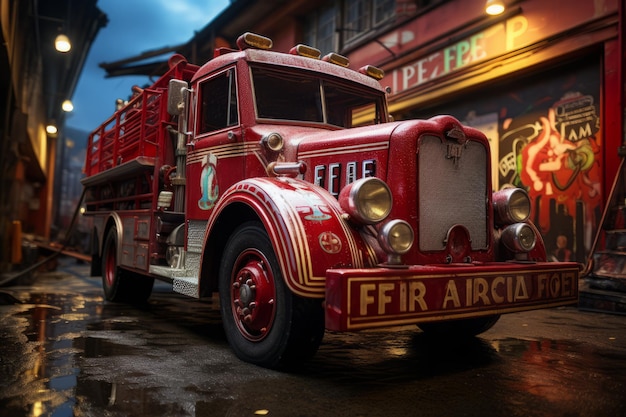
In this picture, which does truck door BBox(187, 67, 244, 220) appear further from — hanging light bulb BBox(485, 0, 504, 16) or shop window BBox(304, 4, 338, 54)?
shop window BBox(304, 4, 338, 54)

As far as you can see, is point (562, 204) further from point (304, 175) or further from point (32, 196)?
point (32, 196)

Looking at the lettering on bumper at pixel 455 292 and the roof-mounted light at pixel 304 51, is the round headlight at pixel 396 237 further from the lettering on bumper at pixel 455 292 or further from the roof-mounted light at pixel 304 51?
the roof-mounted light at pixel 304 51

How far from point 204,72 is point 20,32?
774 centimetres

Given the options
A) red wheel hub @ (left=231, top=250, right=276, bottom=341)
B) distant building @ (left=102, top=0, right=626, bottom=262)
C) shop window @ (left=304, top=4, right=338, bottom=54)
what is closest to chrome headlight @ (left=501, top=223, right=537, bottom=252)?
red wheel hub @ (left=231, top=250, right=276, bottom=341)

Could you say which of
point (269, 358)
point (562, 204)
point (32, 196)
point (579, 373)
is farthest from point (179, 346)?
point (32, 196)

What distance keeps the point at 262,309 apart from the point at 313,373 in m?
0.51

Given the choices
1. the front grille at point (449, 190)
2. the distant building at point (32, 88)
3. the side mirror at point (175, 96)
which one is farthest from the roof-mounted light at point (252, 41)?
the distant building at point (32, 88)

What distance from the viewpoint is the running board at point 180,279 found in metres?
4.14

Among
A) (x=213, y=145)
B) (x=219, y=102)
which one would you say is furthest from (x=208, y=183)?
(x=219, y=102)

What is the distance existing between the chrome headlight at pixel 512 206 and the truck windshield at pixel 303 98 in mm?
1498

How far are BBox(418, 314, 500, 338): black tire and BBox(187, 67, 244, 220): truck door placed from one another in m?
2.17

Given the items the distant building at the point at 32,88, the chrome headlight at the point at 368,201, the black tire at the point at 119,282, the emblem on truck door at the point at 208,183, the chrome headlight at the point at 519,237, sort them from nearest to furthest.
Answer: the chrome headlight at the point at 368,201 < the chrome headlight at the point at 519,237 < the emblem on truck door at the point at 208,183 < the black tire at the point at 119,282 < the distant building at the point at 32,88

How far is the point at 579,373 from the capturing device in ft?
11.0

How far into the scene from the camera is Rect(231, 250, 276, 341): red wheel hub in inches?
132
